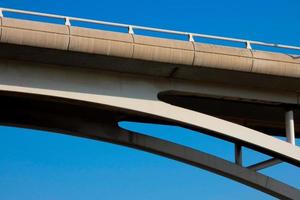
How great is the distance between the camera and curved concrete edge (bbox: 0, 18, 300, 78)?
16453 millimetres

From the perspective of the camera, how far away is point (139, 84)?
60.3ft

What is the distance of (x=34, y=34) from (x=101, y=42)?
5.57 feet

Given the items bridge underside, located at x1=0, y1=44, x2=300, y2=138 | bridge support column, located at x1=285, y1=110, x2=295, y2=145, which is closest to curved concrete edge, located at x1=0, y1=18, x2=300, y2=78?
bridge underside, located at x1=0, y1=44, x2=300, y2=138

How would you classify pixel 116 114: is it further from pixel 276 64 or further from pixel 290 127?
pixel 276 64

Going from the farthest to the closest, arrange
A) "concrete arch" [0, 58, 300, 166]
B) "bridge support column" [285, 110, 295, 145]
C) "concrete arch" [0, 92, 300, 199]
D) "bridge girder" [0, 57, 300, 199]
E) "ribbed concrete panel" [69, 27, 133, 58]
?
"concrete arch" [0, 92, 300, 199] → "bridge support column" [285, 110, 295, 145] → "bridge girder" [0, 57, 300, 199] → "concrete arch" [0, 58, 300, 166] → "ribbed concrete panel" [69, 27, 133, 58]

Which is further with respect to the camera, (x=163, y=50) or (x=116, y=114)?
(x=116, y=114)

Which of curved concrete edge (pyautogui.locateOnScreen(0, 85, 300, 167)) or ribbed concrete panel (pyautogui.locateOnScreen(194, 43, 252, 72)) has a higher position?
ribbed concrete panel (pyautogui.locateOnScreen(194, 43, 252, 72))

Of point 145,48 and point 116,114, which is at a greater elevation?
point 145,48

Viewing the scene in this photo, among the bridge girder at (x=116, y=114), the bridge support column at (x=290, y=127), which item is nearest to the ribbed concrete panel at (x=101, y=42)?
the bridge girder at (x=116, y=114)

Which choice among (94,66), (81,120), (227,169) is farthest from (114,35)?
(227,169)

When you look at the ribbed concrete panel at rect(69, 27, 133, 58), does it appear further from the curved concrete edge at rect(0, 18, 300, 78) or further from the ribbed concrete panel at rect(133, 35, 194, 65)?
the ribbed concrete panel at rect(133, 35, 194, 65)

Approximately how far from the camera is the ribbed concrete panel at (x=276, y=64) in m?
18.8

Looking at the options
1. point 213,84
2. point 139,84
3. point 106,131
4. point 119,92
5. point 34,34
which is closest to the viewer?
point 34,34

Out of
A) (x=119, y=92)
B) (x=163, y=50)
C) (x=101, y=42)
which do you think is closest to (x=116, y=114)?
(x=119, y=92)
